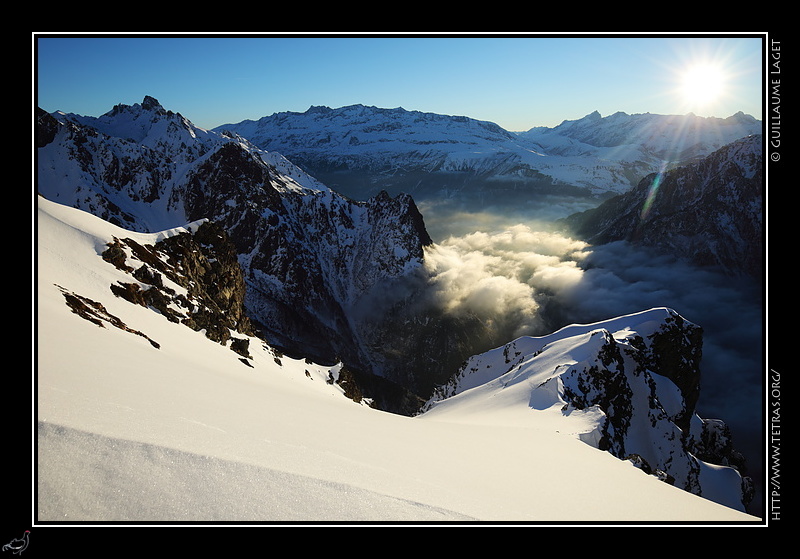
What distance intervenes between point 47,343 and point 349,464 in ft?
30.1

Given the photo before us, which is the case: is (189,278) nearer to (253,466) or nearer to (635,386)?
(253,466)

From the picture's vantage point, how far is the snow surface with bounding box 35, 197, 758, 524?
5660 millimetres

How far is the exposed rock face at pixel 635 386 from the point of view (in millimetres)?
47309

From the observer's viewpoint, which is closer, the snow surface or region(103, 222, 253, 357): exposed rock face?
the snow surface

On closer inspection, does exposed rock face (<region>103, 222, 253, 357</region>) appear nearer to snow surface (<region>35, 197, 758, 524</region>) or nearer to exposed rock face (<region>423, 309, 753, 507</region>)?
snow surface (<region>35, 197, 758, 524</region>)
